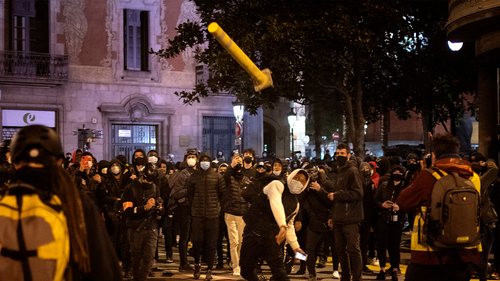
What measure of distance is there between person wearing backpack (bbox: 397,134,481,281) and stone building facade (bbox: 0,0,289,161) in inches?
743

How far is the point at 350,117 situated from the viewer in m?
17.5

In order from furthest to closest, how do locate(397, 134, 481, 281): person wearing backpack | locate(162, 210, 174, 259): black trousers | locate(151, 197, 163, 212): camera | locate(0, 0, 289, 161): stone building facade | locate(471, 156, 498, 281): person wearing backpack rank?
locate(0, 0, 289, 161): stone building facade
locate(162, 210, 174, 259): black trousers
locate(151, 197, 163, 212): camera
locate(471, 156, 498, 281): person wearing backpack
locate(397, 134, 481, 281): person wearing backpack

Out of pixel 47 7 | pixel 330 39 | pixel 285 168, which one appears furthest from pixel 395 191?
pixel 47 7

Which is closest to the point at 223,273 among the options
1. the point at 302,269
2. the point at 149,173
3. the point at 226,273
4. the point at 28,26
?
the point at 226,273

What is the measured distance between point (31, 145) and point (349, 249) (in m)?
5.92

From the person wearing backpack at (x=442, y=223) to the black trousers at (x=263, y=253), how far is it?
6.91 feet

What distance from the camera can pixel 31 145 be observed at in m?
2.80

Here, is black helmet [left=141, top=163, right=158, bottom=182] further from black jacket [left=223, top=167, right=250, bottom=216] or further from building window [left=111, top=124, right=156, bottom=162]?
building window [left=111, top=124, right=156, bottom=162]

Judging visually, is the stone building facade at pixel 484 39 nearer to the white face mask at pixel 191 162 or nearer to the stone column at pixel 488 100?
the stone column at pixel 488 100

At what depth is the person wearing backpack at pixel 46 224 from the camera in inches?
105

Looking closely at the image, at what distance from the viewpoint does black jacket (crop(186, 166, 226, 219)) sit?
32.6ft

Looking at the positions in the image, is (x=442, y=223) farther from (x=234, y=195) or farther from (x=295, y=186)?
(x=234, y=195)

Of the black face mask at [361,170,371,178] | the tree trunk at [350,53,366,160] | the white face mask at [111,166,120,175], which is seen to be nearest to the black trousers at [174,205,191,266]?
the white face mask at [111,166,120,175]

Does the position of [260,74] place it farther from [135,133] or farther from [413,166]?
[135,133]
